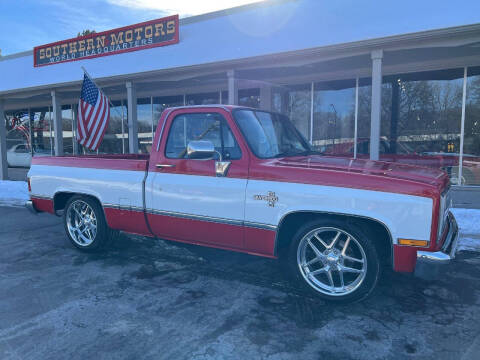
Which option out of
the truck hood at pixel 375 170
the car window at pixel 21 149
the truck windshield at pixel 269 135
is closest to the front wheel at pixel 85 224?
the truck windshield at pixel 269 135

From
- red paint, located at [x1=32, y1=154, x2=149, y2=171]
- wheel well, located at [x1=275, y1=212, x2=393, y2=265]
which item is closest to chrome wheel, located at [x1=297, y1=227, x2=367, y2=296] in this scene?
wheel well, located at [x1=275, y1=212, x2=393, y2=265]

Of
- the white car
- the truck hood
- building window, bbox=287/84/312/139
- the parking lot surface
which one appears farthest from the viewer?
the white car

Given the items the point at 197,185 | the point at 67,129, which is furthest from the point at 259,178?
the point at 67,129

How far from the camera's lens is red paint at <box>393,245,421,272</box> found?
129 inches

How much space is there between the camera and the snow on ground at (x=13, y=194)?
10113 millimetres

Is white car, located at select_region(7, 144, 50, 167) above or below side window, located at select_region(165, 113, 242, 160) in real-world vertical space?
below

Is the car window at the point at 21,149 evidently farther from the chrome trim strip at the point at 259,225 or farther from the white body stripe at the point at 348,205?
the white body stripe at the point at 348,205

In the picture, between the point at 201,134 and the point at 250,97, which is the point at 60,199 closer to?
the point at 201,134

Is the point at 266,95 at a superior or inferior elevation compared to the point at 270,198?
superior

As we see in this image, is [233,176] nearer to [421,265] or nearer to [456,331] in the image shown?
[421,265]

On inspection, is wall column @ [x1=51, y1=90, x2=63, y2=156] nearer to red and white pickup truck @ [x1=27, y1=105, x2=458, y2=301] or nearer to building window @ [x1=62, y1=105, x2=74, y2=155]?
building window @ [x1=62, y1=105, x2=74, y2=155]

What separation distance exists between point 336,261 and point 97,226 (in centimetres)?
326

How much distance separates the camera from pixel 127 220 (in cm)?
483

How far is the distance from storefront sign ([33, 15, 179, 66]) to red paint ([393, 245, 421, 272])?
9.41 metres
